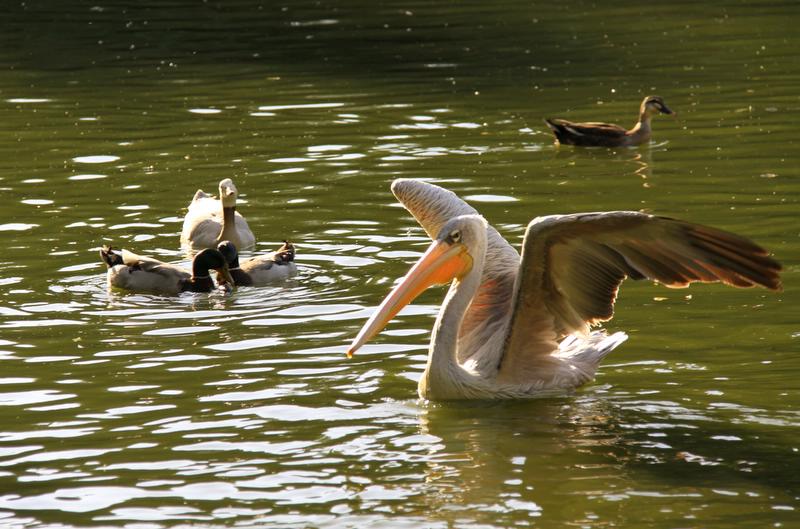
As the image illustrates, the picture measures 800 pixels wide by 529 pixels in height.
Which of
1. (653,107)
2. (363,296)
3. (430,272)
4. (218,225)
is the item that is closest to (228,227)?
(218,225)

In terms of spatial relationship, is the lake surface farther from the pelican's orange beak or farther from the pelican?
the pelican's orange beak

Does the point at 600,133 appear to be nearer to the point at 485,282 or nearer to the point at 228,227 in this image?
the point at 228,227

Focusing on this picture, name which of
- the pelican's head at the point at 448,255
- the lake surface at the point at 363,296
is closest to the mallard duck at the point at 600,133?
the lake surface at the point at 363,296

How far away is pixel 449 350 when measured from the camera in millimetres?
7035

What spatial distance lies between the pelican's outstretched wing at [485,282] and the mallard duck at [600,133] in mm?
5446

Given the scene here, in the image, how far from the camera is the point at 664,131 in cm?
1462

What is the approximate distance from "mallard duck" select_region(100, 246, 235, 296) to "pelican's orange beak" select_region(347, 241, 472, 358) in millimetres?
2599

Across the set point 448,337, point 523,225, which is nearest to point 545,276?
point 448,337

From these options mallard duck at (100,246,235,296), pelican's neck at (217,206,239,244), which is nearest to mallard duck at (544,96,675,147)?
pelican's neck at (217,206,239,244)

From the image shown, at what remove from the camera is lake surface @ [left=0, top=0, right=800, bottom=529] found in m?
6.02

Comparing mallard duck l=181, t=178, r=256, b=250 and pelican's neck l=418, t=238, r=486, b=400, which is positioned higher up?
mallard duck l=181, t=178, r=256, b=250

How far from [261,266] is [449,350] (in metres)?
2.90

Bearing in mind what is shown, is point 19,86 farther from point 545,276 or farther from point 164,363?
point 545,276

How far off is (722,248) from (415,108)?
9.46 meters
